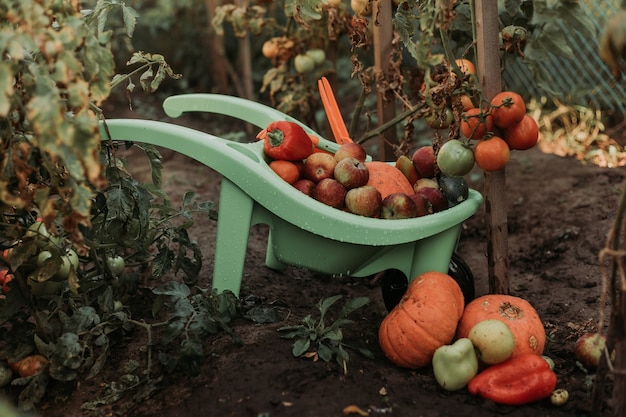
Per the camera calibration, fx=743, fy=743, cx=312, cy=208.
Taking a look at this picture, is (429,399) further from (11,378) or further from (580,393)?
(11,378)

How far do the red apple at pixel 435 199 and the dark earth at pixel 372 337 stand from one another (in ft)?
1.64

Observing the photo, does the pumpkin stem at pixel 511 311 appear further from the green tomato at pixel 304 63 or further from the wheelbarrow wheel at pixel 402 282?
the green tomato at pixel 304 63

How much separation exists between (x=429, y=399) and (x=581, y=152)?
295 cm

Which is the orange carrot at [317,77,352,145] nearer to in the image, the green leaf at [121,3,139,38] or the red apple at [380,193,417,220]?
the red apple at [380,193,417,220]

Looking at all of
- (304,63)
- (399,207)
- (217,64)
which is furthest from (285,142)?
(217,64)

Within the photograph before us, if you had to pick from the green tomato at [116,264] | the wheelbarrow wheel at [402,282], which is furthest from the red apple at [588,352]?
the green tomato at [116,264]

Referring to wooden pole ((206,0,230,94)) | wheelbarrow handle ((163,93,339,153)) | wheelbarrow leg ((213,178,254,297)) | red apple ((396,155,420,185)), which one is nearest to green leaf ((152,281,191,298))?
wheelbarrow leg ((213,178,254,297))

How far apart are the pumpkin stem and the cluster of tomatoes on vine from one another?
467mm

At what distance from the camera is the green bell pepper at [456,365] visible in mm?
2246

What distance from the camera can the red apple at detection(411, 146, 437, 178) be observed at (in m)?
2.85

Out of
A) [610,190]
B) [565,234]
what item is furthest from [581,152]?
[565,234]

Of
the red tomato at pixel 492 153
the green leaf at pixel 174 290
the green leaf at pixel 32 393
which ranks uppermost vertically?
the red tomato at pixel 492 153

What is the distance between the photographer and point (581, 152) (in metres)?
4.67

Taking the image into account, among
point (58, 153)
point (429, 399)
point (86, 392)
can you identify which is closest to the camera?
point (58, 153)
